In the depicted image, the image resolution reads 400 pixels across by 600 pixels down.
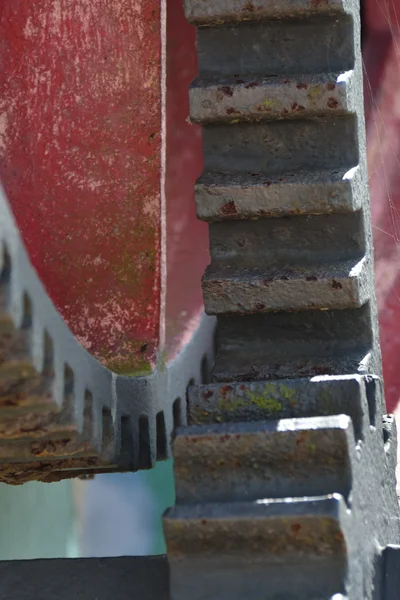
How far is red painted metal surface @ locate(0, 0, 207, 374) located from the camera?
210 cm

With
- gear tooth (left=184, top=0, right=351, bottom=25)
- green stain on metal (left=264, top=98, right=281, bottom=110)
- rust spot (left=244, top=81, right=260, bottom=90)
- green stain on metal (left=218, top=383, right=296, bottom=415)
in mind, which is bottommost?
green stain on metal (left=218, top=383, right=296, bottom=415)

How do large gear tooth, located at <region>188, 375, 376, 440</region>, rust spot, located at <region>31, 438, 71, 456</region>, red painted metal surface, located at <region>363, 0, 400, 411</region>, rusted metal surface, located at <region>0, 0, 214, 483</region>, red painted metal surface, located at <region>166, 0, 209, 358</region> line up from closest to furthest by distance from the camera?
large gear tooth, located at <region>188, 375, 376, 440</region>
rust spot, located at <region>31, 438, 71, 456</region>
rusted metal surface, located at <region>0, 0, 214, 483</region>
red painted metal surface, located at <region>166, 0, 209, 358</region>
red painted metal surface, located at <region>363, 0, 400, 411</region>

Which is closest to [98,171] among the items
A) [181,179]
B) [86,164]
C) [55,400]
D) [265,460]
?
[86,164]

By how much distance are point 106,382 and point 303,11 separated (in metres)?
0.54

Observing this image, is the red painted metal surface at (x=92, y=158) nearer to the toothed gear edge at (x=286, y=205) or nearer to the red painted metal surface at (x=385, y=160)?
the toothed gear edge at (x=286, y=205)

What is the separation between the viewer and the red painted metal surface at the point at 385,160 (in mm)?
3174

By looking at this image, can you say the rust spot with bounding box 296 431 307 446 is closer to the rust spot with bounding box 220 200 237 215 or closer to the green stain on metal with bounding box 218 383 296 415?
the green stain on metal with bounding box 218 383 296 415

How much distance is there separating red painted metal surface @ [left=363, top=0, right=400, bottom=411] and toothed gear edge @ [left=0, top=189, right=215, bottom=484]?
3.86 ft

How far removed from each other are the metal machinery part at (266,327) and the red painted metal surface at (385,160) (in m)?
1.40

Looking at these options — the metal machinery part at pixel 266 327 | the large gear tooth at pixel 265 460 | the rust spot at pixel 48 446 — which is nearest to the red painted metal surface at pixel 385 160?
the metal machinery part at pixel 266 327

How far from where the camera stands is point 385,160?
3213mm

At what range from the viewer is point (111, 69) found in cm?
216

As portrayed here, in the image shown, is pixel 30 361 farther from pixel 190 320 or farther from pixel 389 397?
pixel 389 397

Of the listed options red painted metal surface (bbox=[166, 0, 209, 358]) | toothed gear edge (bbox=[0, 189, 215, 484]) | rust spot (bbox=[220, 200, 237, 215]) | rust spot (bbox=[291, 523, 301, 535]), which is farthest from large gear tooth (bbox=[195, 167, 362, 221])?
red painted metal surface (bbox=[166, 0, 209, 358])
